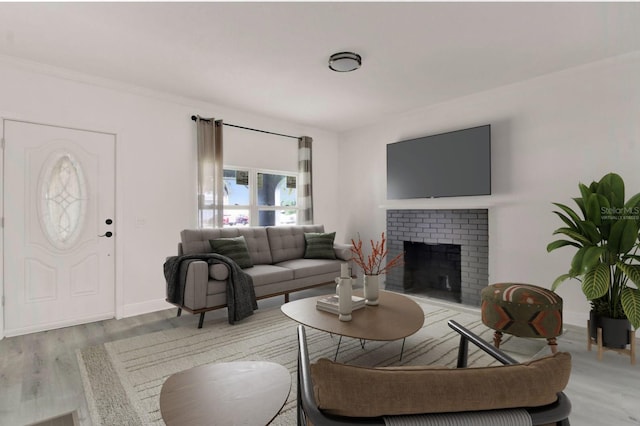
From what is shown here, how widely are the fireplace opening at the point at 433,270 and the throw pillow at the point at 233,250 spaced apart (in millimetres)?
2378

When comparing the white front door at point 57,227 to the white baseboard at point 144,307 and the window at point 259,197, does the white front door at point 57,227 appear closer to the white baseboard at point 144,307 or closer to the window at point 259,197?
the white baseboard at point 144,307

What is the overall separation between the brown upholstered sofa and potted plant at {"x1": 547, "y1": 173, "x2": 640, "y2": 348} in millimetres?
2241

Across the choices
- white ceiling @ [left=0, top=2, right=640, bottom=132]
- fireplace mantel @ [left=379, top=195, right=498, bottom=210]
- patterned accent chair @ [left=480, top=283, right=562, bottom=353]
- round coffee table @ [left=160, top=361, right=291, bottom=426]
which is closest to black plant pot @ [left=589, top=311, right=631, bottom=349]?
patterned accent chair @ [left=480, top=283, right=562, bottom=353]

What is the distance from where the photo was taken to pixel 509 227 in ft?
12.5

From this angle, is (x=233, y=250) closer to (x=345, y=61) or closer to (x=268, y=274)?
(x=268, y=274)

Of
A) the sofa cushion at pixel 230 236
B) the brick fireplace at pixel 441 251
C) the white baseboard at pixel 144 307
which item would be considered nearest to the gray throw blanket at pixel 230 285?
the sofa cushion at pixel 230 236

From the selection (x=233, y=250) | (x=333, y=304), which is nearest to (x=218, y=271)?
(x=233, y=250)

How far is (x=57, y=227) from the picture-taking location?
133 inches

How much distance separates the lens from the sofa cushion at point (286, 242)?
4.45m

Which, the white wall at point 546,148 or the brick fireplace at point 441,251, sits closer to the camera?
the white wall at point 546,148

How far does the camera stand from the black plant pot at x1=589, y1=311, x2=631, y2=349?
256 cm

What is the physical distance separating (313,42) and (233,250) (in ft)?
7.47

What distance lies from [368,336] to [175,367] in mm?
1433

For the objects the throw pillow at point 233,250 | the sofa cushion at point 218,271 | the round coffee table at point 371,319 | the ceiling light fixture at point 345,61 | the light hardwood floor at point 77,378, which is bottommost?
the light hardwood floor at point 77,378
